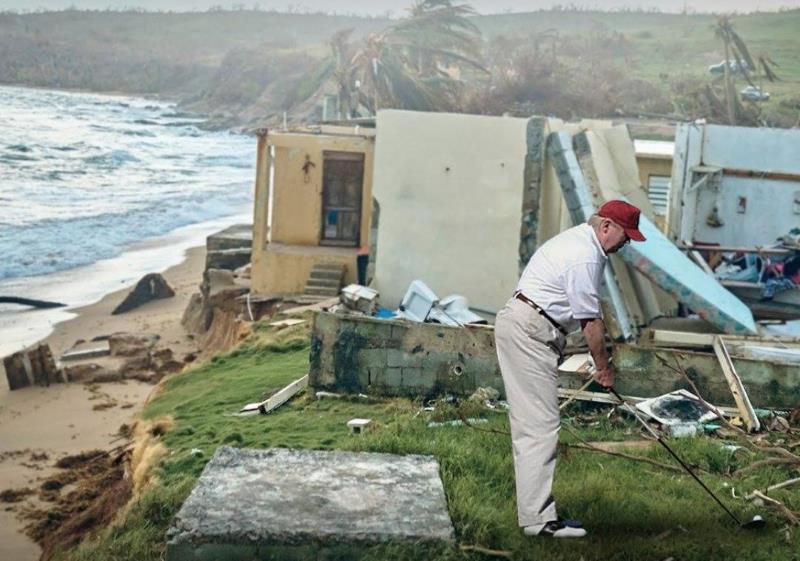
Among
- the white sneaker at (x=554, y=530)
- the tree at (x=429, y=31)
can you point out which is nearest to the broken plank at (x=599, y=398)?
the white sneaker at (x=554, y=530)

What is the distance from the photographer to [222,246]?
2462 cm

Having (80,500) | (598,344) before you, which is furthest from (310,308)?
(598,344)

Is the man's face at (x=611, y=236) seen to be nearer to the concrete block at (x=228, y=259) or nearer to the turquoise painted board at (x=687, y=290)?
the turquoise painted board at (x=687, y=290)

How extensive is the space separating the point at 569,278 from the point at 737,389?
395cm

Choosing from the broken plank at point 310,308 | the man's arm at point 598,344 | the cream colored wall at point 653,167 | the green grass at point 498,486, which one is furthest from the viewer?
the cream colored wall at point 653,167

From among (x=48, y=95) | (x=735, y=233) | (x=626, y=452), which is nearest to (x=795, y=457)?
(x=626, y=452)

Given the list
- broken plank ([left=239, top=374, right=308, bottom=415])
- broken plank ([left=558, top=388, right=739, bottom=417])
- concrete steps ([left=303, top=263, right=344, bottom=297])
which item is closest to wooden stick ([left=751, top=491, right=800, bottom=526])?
broken plank ([left=558, top=388, right=739, bottom=417])

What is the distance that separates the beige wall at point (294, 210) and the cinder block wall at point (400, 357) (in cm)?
919

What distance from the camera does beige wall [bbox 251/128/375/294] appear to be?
20.1m

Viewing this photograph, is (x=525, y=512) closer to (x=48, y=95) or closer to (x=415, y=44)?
(x=415, y=44)

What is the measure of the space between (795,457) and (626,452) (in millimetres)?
1172

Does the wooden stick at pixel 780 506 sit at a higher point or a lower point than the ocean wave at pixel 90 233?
higher

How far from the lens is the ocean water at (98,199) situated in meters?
28.0

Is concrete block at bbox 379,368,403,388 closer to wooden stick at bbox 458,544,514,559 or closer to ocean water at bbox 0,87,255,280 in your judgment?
wooden stick at bbox 458,544,514,559
